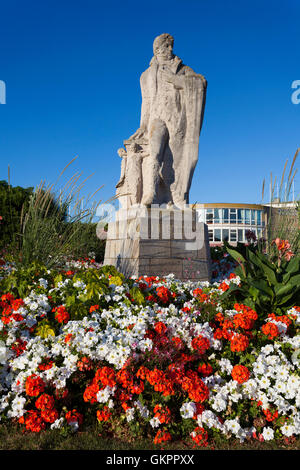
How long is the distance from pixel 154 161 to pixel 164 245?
4.78 feet

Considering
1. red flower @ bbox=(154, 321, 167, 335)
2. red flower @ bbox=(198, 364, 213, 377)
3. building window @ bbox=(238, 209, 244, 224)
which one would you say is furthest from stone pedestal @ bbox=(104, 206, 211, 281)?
building window @ bbox=(238, 209, 244, 224)

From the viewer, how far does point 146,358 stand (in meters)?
2.32

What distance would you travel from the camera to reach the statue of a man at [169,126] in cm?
555

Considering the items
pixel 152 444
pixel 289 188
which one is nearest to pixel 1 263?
pixel 152 444

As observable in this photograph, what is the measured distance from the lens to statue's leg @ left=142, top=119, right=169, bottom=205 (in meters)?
5.50

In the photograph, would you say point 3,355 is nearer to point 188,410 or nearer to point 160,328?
point 160,328

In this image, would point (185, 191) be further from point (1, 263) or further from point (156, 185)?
point (1, 263)

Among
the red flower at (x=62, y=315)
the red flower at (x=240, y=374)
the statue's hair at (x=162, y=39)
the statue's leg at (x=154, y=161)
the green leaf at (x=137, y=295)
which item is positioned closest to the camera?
the red flower at (x=240, y=374)

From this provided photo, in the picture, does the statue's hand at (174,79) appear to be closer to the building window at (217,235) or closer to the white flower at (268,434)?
the white flower at (268,434)

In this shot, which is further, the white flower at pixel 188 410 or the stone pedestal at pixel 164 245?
the stone pedestal at pixel 164 245

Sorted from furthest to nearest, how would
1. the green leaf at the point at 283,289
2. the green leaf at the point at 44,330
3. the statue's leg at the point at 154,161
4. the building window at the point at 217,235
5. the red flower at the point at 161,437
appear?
the building window at the point at 217,235, the statue's leg at the point at 154,161, the green leaf at the point at 283,289, the green leaf at the point at 44,330, the red flower at the point at 161,437

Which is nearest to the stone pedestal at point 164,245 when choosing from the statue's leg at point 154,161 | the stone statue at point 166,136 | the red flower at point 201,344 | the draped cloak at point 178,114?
the statue's leg at point 154,161

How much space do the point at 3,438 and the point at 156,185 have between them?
420 centimetres
